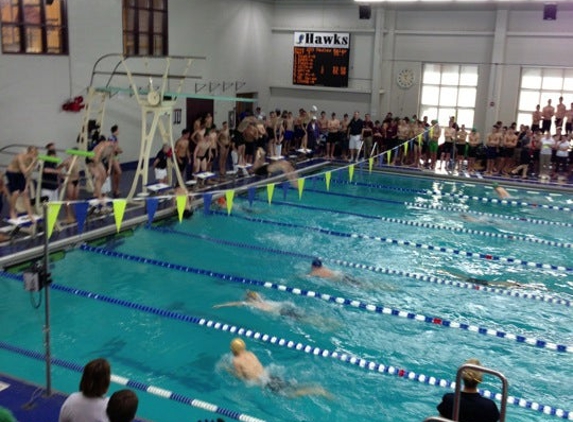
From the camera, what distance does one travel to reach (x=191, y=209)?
10.8 metres

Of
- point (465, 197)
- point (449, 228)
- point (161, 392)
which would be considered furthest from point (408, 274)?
point (465, 197)

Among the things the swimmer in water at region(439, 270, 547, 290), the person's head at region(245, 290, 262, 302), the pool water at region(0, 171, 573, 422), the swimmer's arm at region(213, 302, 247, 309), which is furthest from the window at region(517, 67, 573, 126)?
the swimmer's arm at region(213, 302, 247, 309)

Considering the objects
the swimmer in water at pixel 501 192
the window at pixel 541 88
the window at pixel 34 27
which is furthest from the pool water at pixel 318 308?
the window at pixel 541 88

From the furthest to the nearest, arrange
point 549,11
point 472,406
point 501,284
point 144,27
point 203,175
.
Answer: point 549,11 < point 144,27 < point 203,175 < point 501,284 < point 472,406

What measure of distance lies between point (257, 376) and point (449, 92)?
1494cm

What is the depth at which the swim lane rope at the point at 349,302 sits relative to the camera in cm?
579

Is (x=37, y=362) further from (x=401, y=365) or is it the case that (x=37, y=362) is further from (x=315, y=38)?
(x=315, y=38)

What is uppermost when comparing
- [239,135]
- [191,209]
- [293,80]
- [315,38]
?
[315,38]

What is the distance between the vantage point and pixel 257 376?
546cm

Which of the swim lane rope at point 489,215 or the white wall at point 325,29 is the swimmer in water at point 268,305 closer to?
the swim lane rope at point 489,215

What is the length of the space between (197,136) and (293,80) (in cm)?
769

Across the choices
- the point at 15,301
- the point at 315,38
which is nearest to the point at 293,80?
the point at 315,38

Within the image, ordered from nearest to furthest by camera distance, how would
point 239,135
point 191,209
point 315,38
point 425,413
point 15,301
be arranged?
point 425,413
point 15,301
point 191,209
point 239,135
point 315,38

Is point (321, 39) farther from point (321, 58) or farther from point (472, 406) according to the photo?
point (472, 406)
